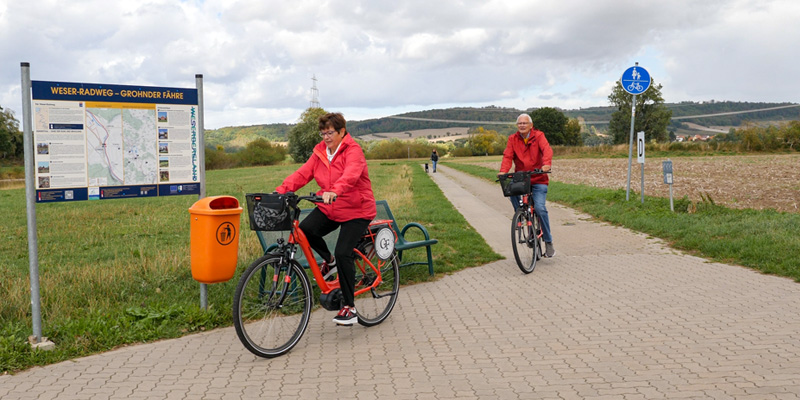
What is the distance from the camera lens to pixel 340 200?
16.8ft

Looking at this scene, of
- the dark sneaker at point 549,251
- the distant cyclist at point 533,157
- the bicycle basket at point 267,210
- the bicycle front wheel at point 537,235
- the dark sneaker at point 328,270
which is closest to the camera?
the bicycle basket at point 267,210

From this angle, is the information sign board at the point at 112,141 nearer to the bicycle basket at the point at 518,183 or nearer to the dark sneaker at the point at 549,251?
the bicycle basket at the point at 518,183

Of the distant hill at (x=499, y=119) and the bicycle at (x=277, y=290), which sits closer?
the bicycle at (x=277, y=290)

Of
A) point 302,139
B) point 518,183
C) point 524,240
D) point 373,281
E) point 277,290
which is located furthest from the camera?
point 302,139

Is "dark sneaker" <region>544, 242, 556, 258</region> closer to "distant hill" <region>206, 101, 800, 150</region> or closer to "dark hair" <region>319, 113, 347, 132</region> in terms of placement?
"dark hair" <region>319, 113, 347, 132</region>

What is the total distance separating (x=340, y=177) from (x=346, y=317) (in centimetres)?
115

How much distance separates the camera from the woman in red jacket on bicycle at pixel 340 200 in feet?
16.5

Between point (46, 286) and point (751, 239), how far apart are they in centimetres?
908

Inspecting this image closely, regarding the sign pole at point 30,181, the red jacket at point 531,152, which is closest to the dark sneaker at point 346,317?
the sign pole at point 30,181

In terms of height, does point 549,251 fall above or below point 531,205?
below

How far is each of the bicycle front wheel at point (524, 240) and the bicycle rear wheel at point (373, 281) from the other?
2.20 meters

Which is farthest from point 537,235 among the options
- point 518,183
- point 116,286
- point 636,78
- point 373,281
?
point 636,78

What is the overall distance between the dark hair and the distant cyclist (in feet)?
12.0

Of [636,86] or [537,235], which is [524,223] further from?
[636,86]
